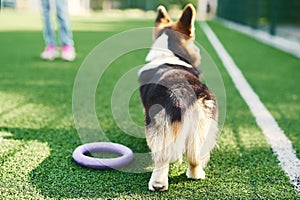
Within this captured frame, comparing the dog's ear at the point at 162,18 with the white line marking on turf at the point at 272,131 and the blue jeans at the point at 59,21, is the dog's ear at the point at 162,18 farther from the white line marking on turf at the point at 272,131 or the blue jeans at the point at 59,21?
the blue jeans at the point at 59,21

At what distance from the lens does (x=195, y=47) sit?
3.57 m

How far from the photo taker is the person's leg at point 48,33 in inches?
273

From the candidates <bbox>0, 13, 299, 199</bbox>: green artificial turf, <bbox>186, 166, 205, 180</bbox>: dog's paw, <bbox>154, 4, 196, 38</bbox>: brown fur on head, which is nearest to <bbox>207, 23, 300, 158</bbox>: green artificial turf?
<bbox>0, 13, 299, 199</bbox>: green artificial turf

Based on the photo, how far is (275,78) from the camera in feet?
20.5

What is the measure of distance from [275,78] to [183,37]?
3158 millimetres

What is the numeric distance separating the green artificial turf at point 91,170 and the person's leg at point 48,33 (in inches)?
71.2

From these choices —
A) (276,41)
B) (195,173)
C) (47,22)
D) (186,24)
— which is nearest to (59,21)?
(47,22)

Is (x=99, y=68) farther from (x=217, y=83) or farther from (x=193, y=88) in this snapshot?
(x=193, y=88)

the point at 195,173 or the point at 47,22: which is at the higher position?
the point at 47,22

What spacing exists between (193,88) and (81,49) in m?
6.83

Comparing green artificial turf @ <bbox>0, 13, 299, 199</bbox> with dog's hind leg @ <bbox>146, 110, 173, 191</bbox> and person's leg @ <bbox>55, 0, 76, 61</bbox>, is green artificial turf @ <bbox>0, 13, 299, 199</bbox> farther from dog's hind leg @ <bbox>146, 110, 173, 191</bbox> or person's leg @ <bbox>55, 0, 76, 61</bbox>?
person's leg @ <bbox>55, 0, 76, 61</bbox>

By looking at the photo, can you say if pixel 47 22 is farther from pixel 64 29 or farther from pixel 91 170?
pixel 91 170

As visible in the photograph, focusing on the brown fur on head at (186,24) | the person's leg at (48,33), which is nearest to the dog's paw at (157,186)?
the brown fur on head at (186,24)

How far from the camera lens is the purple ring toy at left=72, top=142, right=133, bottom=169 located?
9.05ft
